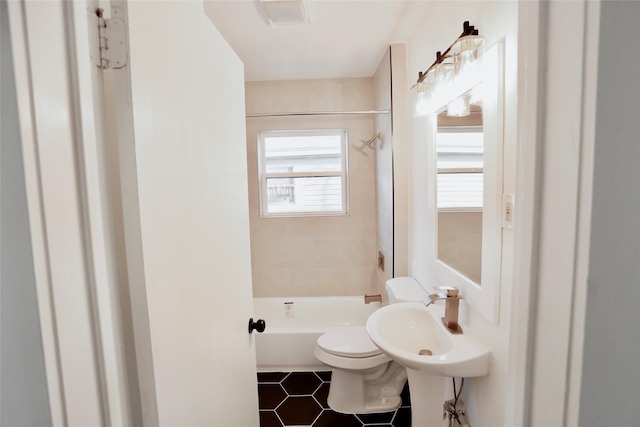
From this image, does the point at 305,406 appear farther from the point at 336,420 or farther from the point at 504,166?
the point at 504,166

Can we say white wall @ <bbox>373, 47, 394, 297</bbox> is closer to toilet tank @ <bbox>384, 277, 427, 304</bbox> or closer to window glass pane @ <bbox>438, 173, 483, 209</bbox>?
toilet tank @ <bbox>384, 277, 427, 304</bbox>

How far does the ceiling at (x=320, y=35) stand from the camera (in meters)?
1.70

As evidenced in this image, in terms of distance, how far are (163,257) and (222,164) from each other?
16.7 inches

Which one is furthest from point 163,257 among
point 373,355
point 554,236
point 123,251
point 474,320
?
point 373,355

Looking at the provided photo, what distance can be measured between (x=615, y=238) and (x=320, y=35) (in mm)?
2064

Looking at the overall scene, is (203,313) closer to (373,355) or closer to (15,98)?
(15,98)

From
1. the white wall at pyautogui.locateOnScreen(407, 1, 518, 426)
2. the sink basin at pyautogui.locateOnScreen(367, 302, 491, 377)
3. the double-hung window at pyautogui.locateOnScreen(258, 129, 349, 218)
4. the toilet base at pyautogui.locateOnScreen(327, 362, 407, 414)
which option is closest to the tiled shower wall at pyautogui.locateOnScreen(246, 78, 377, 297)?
the double-hung window at pyautogui.locateOnScreen(258, 129, 349, 218)

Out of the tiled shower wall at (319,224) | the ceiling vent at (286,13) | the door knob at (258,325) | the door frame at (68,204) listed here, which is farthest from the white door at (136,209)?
the tiled shower wall at (319,224)

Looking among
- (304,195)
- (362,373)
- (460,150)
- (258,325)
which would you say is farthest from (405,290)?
(304,195)

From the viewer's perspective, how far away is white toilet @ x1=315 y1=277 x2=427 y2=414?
1.93 m

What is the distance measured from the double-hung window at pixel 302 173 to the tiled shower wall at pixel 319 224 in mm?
68

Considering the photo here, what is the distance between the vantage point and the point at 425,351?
4.80ft

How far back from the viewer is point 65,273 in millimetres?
491

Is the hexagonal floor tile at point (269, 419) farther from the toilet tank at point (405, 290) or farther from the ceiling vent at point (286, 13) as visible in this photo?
the ceiling vent at point (286, 13)
